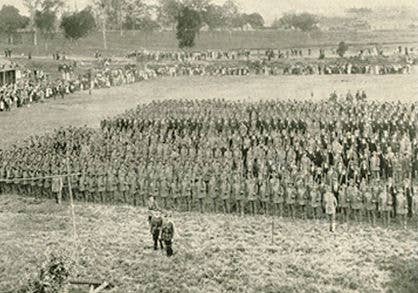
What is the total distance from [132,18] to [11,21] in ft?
60.7

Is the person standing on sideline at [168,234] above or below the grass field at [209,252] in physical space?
above

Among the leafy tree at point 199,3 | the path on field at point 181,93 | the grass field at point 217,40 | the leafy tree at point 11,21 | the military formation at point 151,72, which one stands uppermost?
the leafy tree at point 199,3

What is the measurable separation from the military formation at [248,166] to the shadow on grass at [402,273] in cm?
227

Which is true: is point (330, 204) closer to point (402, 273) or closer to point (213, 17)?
point (402, 273)

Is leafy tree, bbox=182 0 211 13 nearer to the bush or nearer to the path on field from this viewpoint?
the path on field

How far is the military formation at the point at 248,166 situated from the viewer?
610 inches

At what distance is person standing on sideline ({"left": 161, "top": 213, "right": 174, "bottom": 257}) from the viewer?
13.2 metres

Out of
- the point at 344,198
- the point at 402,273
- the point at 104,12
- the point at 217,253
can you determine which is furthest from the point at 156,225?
the point at 104,12

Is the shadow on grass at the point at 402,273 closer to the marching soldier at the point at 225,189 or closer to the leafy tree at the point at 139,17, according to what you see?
the marching soldier at the point at 225,189

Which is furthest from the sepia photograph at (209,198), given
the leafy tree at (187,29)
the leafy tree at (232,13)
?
the leafy tree at (232,13)

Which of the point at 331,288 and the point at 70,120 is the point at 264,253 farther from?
the point at 70,120

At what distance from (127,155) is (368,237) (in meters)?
7.74

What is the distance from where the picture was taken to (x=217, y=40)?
7306 centimetres

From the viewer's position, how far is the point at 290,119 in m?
23.6
